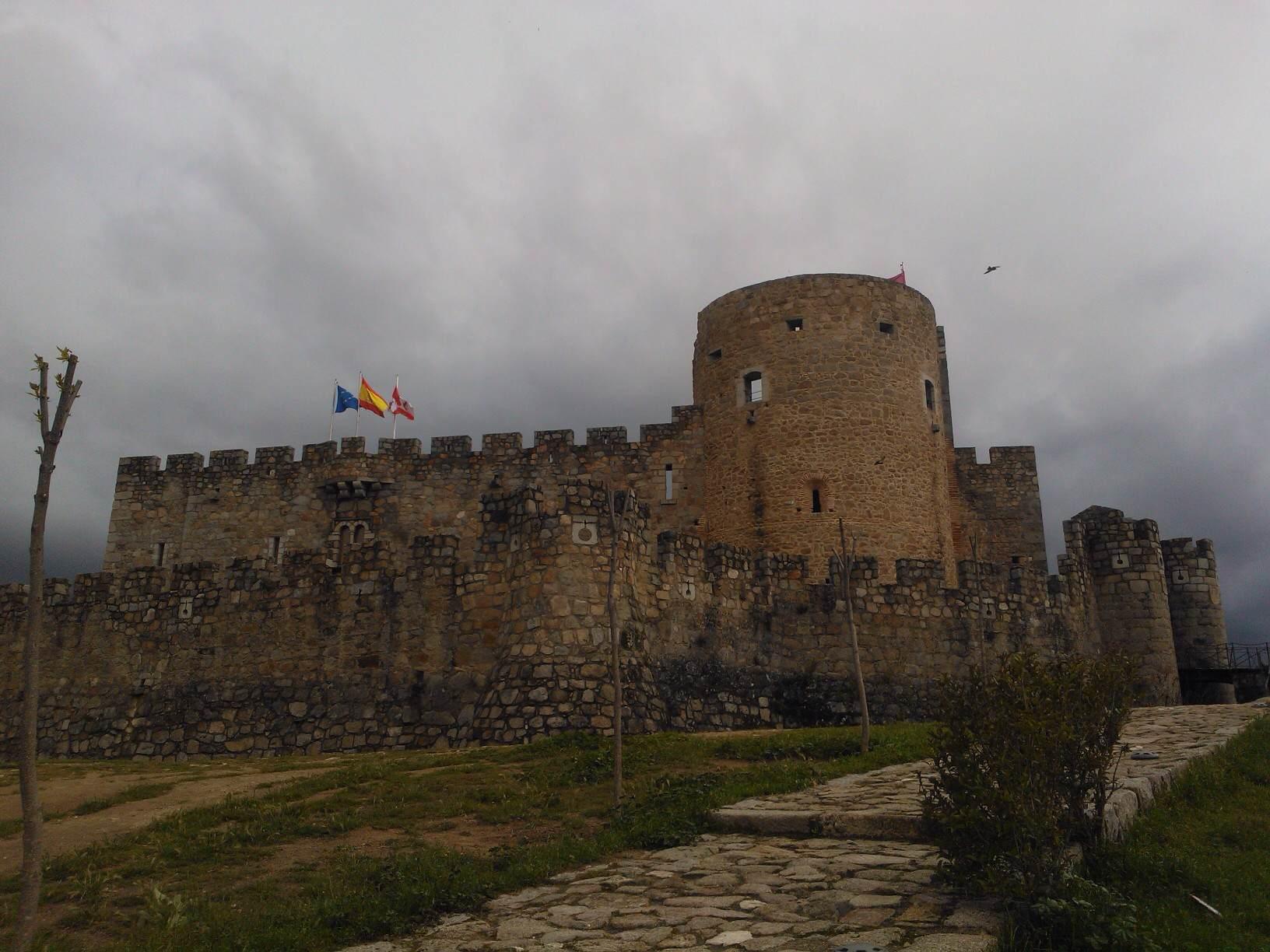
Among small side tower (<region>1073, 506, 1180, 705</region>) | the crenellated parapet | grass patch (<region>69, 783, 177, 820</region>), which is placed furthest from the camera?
the crenellated parapet

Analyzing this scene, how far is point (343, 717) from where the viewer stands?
1684 cm

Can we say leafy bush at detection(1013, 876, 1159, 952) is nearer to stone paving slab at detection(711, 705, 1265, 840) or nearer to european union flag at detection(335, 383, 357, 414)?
stone paving slab at detection(711, 705, 1265, 840)

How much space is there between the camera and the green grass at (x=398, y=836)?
6.75 metres

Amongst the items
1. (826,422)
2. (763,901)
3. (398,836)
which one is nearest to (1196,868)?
(763,901)

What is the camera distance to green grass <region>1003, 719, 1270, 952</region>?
18.5 feet

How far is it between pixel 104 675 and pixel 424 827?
13015mm

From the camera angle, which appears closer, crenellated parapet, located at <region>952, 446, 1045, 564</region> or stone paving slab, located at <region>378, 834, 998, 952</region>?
stone paving slab, located at <region>378, 834, 998, 952</region>

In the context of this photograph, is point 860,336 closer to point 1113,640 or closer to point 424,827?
point 1113,640

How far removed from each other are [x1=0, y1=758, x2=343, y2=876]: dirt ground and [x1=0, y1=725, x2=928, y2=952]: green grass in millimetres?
505

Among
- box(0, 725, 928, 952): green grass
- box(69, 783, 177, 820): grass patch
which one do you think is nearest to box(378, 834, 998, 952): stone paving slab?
box(0, 725, 928, 952): green grass

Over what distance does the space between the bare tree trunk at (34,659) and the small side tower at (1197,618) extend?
26.4 metres

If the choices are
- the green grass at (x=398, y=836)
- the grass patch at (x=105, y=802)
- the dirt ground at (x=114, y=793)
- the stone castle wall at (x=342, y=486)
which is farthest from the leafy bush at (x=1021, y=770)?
the stone castle wall at (x=342, y=486)

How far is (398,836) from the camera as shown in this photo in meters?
9.27

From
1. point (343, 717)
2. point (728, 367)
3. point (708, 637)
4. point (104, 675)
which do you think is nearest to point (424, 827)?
point (343, 717)
